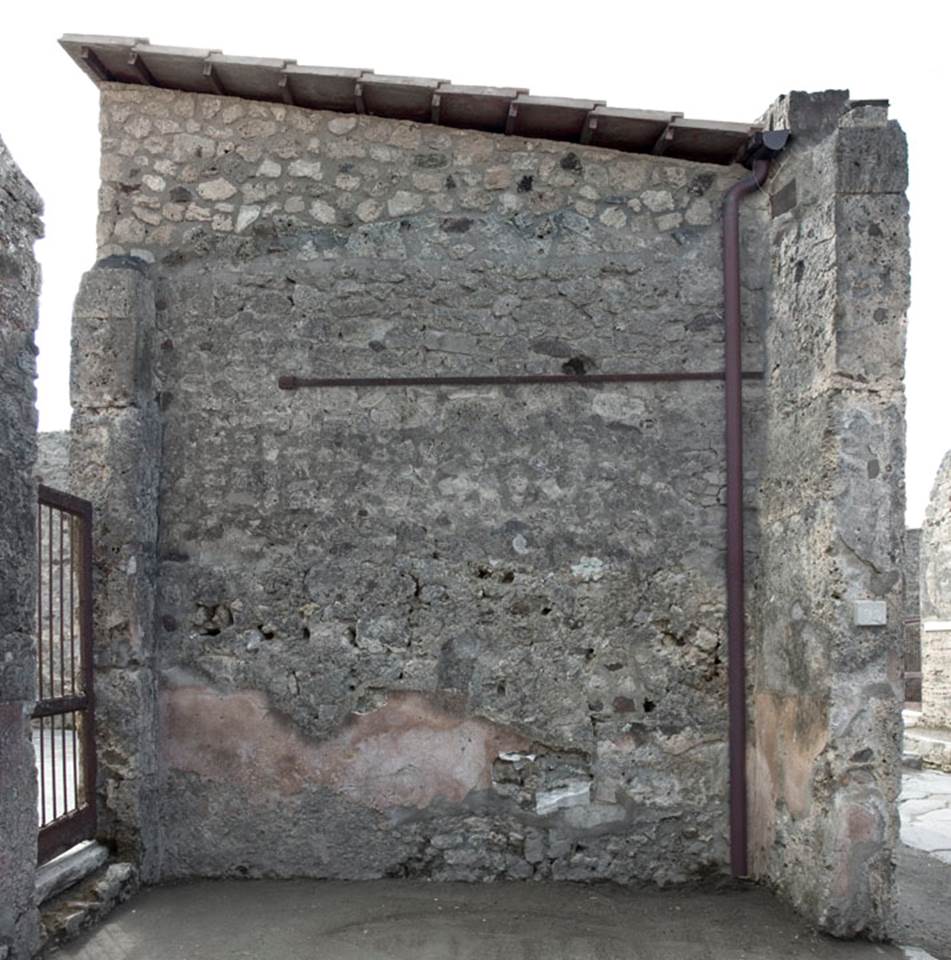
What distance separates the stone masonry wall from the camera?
5223mm

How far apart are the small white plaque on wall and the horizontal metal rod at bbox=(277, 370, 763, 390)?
1.36 meters

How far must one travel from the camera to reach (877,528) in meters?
4.57

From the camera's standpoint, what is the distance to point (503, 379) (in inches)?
212

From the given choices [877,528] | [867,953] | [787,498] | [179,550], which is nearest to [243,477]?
[179,550]

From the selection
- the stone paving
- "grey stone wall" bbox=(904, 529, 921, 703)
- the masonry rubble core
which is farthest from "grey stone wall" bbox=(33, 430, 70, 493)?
"grey stone wall" bbox=(904, 529, 921, 703)

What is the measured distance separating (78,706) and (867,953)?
3.66 metres

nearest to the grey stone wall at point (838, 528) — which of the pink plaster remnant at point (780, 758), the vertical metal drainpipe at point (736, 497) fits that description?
the pink plaster remnant at point (780, 758)

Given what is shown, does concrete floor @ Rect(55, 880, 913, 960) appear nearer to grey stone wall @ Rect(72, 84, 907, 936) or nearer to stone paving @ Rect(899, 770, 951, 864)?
grey stone wall @ Rect(72, 84, 907, 936)

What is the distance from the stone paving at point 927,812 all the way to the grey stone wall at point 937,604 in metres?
1.76

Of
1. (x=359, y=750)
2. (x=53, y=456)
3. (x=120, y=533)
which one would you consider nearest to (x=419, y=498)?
(x=359, y=750)

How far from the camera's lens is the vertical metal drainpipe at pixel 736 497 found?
5168mm

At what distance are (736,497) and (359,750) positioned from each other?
225cm

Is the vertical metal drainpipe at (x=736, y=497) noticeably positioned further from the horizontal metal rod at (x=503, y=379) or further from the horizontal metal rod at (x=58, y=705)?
the horizontal metal rod at (x=58, y=705)

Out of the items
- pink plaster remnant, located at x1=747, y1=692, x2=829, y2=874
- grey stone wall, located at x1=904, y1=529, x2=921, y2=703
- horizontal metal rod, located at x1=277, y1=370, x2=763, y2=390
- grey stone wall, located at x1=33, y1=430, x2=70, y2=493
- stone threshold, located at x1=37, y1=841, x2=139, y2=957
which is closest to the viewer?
stone threshold, located at x1=37, y1=841, x2=139, y2=957
